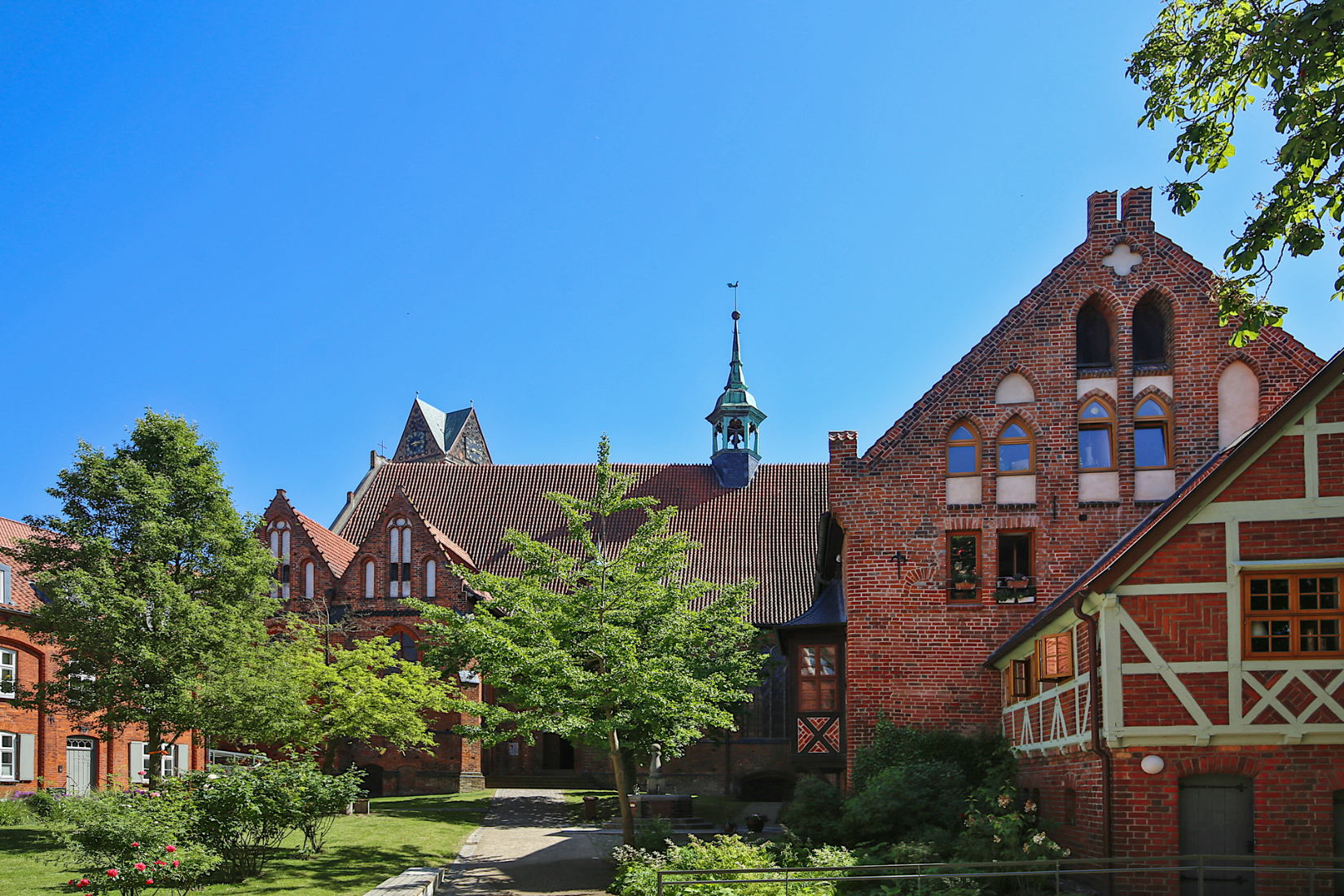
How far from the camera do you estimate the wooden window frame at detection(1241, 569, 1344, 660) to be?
47.2 ft

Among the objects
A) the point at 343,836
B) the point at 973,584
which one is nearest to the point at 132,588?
the point at 343,836

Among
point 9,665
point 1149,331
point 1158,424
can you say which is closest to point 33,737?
point 9,665

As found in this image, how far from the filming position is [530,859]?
2188cm

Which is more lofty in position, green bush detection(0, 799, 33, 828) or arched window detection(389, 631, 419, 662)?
arched window detection(389, 631, 419, 662)

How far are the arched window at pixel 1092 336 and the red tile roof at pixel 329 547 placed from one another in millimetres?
27307

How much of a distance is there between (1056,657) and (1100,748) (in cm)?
192

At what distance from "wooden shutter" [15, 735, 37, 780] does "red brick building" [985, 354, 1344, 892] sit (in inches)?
1184

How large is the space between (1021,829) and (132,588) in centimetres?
1819

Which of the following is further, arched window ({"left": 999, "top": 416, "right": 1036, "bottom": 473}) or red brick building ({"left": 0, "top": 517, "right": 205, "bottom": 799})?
red brick building ({"left": 0, "top": 517, "right": 205, "bottom": 799})

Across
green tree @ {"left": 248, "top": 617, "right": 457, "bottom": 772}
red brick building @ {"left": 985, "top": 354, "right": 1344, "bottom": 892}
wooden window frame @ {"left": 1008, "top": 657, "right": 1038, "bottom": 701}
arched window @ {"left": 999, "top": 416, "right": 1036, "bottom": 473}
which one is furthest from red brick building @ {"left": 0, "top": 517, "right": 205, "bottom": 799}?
red brick building @ {"left": 985, "top": 354, "right": 1344, "bottom": 892}

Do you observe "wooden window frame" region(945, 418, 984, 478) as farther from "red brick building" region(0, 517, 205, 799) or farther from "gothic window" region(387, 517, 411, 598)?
"gothic window" region(387, 517, 411, 598)

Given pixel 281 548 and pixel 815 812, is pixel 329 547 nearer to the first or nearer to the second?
pixel 281 548

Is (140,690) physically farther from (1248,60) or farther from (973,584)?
(1248,60)

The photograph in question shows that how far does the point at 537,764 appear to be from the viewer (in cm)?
4131
